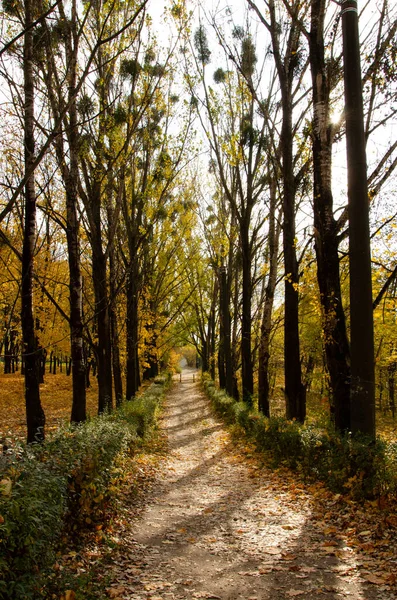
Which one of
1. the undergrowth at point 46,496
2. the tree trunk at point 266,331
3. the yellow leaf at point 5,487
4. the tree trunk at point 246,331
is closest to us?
the undergrowth at point 46,496

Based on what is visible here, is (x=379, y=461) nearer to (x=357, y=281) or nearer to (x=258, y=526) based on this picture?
(x=258, y=526)

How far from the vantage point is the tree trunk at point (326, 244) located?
734cm

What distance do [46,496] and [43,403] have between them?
20356 millimetres

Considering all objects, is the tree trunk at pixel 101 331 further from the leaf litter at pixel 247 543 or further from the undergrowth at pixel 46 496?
the undergrowth at pixel 46 496

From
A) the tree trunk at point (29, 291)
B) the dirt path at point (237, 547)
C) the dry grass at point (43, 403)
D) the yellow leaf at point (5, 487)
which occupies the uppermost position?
the tree trunk at point (29, 291)

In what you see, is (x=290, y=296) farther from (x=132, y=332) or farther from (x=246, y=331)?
(x=132, y=332)

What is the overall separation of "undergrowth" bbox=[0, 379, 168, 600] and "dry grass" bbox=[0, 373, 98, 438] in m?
7.25

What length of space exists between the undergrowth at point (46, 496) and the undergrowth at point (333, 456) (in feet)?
10.2

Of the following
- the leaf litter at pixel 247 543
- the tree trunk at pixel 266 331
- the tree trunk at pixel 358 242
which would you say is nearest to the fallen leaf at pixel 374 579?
the leaf litter at pixel 247 543

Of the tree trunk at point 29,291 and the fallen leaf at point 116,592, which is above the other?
the tree trunk at point 29,291

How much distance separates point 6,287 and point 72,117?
14.2 meters

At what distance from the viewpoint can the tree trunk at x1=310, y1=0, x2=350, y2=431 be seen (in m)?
7.34

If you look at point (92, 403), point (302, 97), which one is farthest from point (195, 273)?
point (302, 97)

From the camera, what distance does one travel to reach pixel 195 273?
101 ft
